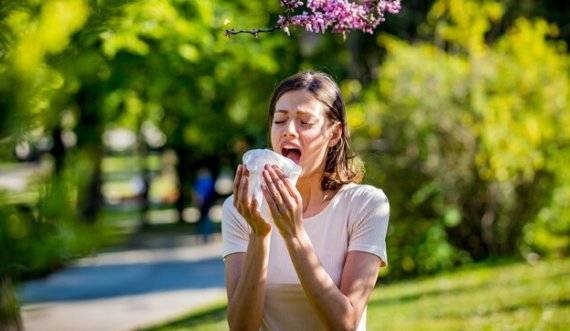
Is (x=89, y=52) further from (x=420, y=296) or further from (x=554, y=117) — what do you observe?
(x=554, y=117)

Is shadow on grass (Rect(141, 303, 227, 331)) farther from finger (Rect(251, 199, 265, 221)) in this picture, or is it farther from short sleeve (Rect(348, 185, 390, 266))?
finger (Rect(251, 199, 265, 221))

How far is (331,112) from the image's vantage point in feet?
9.53

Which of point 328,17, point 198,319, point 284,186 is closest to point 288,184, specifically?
point 284,186

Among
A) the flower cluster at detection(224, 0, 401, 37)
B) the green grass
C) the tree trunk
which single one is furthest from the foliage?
the tree trunk

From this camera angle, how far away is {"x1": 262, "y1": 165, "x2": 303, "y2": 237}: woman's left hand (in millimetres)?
2453

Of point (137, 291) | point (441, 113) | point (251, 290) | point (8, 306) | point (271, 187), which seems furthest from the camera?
point (137, 291)

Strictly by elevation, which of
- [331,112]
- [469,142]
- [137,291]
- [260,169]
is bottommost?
[137,291]

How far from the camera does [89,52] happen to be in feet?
3.56

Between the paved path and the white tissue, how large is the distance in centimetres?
555

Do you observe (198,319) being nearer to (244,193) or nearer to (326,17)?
(326,17)

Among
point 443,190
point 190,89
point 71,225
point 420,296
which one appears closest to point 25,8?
point 71,225

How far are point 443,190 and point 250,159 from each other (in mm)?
11763

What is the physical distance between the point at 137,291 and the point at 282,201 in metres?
13.9

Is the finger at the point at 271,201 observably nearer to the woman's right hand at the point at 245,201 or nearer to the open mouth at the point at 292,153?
the woman's right hand at the point at 245,201
